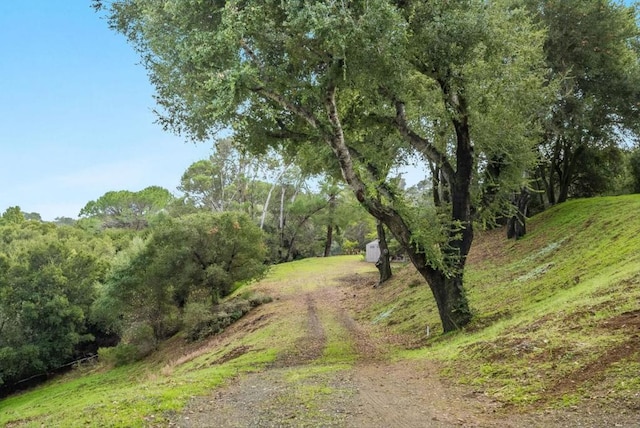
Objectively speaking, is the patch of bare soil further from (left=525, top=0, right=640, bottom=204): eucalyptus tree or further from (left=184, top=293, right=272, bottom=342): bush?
(left=525, top=0, right=640, bottom=204): eucalyptus tree

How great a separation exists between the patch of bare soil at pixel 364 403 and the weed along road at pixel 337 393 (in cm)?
2

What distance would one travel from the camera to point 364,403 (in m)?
7.79

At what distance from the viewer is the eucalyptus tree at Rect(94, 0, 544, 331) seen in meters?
10.3

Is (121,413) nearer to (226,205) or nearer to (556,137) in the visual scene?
(556,137)

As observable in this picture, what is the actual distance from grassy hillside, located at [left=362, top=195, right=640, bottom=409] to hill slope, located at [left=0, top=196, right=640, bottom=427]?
1.5 inches

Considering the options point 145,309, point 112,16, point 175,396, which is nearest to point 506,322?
point 175,396

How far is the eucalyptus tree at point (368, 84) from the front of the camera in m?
10.3

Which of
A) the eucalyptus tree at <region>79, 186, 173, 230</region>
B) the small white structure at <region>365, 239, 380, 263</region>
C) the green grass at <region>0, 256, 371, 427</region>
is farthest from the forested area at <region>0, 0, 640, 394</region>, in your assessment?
the eucalyptus tree at <region>79, 186, 173, 230</region>

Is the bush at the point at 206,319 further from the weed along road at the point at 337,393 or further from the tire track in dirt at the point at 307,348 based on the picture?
the weed along road at the point at 337,393

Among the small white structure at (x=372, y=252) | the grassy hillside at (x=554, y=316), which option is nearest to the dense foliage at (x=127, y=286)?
the grassy hillside at (x=554, y=316)

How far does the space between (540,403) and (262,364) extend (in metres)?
8.82

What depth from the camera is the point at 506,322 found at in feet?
38.1

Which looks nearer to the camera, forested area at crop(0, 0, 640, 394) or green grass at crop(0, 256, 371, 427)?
green grass at crop(0, 256, 371, 427)

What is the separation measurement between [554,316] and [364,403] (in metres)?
4.67
